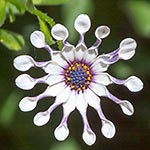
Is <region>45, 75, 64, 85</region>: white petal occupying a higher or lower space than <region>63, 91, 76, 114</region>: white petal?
higher

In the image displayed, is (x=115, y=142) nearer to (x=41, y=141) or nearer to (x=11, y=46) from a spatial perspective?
(x=41, y=141)

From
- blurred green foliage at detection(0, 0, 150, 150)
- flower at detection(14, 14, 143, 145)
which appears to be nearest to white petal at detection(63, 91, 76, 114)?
flower at detection(14, 14, 143, 145)

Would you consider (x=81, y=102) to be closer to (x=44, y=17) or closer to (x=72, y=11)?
(x=44, y=17)

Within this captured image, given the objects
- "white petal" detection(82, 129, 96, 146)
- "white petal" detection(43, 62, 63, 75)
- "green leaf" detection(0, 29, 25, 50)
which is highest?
"green leaf" detection(0, 29, 25, 50)

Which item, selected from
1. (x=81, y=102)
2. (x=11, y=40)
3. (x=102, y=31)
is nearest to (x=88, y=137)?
(x=81, y=102)

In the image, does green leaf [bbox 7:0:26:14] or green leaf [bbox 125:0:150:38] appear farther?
green leaf [bbox 125:0:150:38]

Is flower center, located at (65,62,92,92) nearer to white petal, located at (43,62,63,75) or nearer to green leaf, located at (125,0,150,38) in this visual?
white petal, located at (43,62,63,75)

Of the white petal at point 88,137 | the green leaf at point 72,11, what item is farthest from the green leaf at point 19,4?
the white petal at point 88,137
